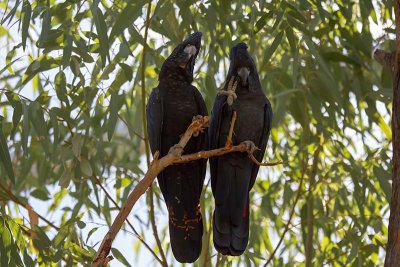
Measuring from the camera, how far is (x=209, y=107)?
11.3 ft

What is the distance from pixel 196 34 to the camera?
9.99 ft

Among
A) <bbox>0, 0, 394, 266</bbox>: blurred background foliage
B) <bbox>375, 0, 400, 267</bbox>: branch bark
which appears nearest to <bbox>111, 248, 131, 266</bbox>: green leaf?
<bbox>0, 0, 394, 266</bbox>: blurred background foliage

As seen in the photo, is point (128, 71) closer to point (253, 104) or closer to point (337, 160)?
point (253, 104)

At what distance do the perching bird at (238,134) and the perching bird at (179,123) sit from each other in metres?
0.09

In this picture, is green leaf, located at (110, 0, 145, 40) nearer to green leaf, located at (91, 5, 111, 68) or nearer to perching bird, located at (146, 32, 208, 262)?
green leaf, located at (91, 5, 111, 68)

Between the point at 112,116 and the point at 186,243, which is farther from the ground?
the point at 112,116

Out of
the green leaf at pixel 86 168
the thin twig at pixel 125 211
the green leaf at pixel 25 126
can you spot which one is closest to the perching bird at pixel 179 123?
the green leaf at pixel 86 168

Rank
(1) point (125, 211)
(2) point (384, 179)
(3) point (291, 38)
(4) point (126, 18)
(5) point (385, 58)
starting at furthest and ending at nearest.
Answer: (2) point (384, 179) → (3) point (291, 38) → (4) point (126, 18) → (5) point (385, 58) → (1) point (125, 211)

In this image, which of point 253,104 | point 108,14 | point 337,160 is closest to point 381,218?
point 337,160

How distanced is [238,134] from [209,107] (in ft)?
1.52

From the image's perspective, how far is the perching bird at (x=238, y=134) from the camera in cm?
283

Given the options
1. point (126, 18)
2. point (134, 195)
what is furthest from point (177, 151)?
point (126, 18)

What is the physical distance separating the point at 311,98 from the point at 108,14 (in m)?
0.99

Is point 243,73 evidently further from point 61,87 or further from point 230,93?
point 61,87
